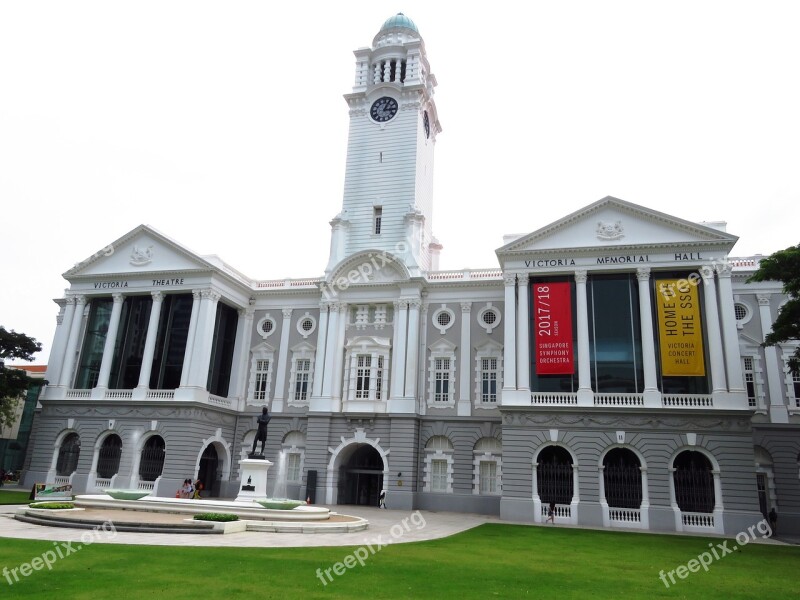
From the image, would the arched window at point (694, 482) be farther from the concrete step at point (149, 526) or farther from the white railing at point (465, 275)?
the concrete step at point (149, 526)

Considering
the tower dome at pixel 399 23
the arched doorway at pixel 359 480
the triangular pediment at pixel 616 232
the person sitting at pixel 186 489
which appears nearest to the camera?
the triangular pediment at pixel 616 232

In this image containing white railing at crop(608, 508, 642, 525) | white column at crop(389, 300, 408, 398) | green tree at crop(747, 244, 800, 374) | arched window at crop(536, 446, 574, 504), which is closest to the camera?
green tree at crop(747, 244, 800, 374)

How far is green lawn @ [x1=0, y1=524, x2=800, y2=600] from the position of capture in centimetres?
1237

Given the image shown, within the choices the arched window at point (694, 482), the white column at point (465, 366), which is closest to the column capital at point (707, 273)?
the arched window at point (694, 482)

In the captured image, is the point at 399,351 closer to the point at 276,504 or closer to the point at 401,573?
the point at 276,504

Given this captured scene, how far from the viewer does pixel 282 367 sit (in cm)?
4350

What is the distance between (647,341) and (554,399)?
5.72 metres

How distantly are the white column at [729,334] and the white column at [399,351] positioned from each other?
17.8 meters

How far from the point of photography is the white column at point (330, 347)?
132 ft

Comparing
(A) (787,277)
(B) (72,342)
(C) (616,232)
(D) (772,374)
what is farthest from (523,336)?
(B) (72,342)

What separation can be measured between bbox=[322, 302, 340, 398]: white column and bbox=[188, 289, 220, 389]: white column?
297 inches

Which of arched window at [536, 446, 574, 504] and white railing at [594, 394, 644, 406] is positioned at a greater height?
white railing at [594, 394, 644, 406]

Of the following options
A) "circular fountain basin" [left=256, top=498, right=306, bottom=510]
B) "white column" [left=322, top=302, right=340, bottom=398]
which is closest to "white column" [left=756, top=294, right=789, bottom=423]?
"white column" [left=322, top=302, right=340, bottom=398]

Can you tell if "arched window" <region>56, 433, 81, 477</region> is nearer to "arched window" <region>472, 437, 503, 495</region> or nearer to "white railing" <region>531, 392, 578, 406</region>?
"arched window" <region>472, 437, 503, 495</region>
